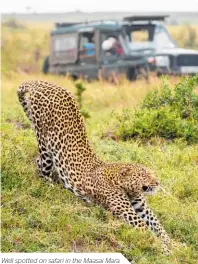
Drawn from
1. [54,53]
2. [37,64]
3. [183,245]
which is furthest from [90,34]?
[183,245]

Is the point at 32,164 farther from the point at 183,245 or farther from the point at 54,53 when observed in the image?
the point at 54,53

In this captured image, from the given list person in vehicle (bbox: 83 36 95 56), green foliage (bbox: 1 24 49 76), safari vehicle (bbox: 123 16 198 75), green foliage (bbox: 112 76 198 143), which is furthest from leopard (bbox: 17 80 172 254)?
green foliage (bbox: 1 24 49 76)

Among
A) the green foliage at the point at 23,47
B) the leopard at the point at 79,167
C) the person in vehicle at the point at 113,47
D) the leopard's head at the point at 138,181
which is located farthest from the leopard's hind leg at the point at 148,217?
the green foliage at the point at 23,47

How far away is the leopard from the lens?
675 centimetres

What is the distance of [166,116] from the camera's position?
9508 millimetres

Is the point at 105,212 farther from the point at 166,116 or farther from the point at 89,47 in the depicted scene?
the point at 89,47

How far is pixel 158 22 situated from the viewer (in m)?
19.1

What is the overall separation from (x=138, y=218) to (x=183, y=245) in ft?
1.29

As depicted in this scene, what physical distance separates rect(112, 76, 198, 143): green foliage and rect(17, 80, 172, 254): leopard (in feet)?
6.25

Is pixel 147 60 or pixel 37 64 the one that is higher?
pixel 147 60

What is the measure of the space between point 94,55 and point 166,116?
966 centimetres

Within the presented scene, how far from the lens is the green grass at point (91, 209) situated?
6.35 meters

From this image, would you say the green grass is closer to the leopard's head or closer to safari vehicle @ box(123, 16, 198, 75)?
the leopard's head

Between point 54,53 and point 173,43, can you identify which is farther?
point 54,53
